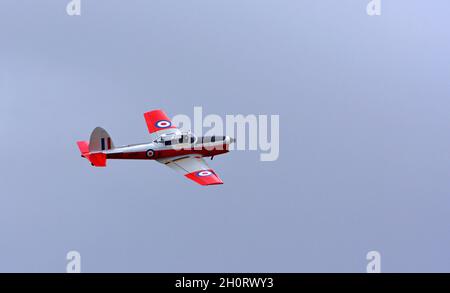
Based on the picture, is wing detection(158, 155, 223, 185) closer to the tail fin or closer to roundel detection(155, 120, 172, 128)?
the tail fin

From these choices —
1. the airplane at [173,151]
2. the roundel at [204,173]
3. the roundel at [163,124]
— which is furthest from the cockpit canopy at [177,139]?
the roundel at [163,124]

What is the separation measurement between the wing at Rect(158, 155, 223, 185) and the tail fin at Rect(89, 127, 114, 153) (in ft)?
9.71

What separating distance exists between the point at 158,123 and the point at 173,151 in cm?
447

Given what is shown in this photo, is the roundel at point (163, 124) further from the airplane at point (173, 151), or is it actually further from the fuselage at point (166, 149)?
the fuselage at point (166, 149)

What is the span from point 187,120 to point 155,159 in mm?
2798

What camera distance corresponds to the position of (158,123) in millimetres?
58062

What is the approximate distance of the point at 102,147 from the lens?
53.0 metres

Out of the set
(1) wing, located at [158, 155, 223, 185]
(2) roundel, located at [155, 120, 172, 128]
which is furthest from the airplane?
(2) roundel, located at [155, 120, 172, 128]

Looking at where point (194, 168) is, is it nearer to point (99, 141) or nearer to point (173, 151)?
point (173, 151)

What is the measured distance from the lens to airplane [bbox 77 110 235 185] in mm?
52594
